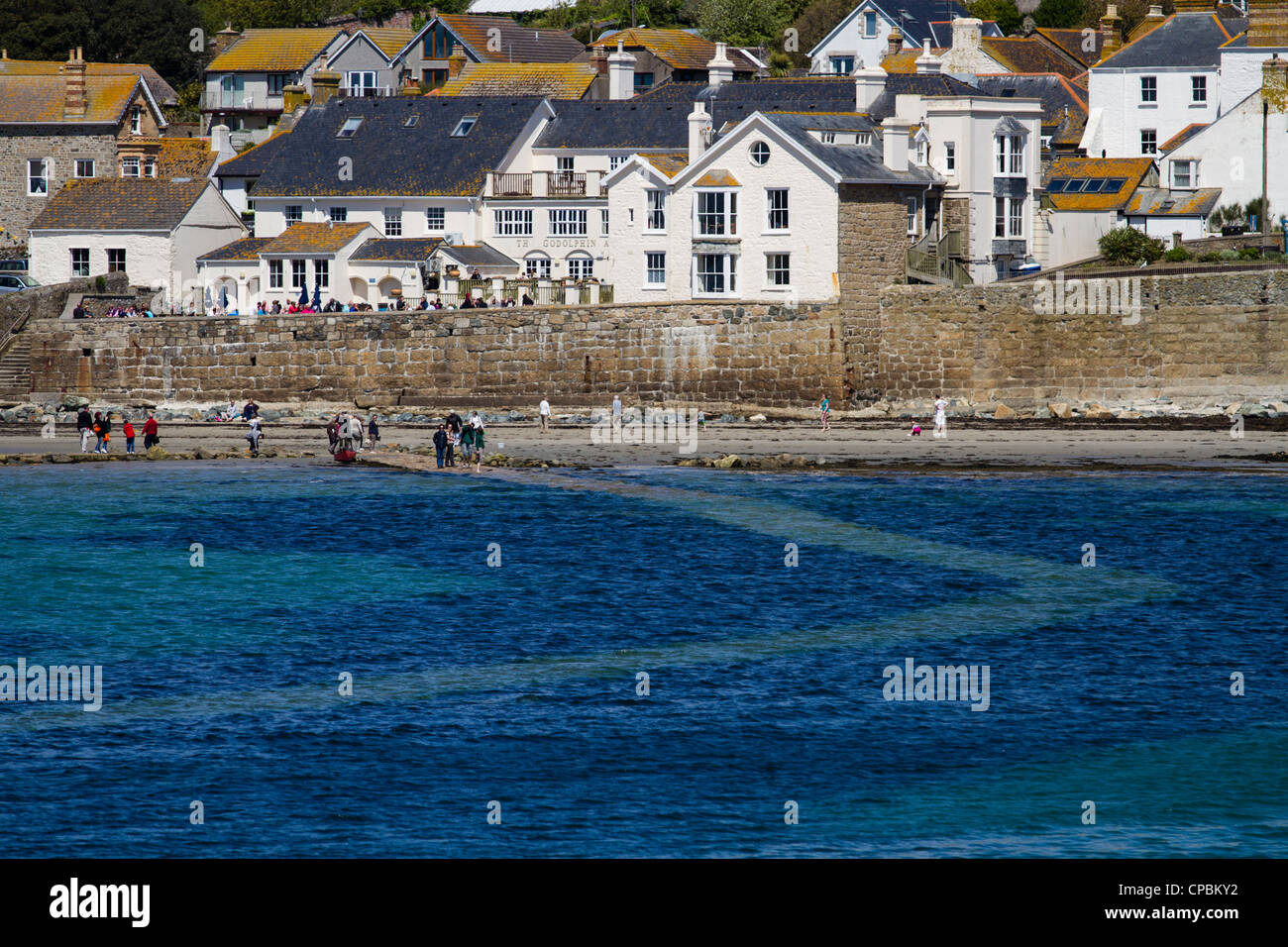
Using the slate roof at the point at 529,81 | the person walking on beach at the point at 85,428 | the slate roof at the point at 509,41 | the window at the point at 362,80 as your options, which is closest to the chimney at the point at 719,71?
the slate roof at the point at 529,81

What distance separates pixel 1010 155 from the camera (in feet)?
190

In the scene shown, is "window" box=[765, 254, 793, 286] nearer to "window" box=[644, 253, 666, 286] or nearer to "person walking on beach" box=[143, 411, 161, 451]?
"window" box=[644, 253, 666, 286]

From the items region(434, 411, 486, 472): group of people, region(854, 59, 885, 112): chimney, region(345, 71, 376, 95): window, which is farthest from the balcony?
region(345, 71, 376, 95): window

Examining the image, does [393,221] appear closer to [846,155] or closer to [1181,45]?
[846,155]

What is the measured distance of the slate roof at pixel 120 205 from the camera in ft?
214

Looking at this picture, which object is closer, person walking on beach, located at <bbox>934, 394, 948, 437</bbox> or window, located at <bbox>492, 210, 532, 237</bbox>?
person walking on beach, located at <bbox>934, 394, 948, 437</bbox>

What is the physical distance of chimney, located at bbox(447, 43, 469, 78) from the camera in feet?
275

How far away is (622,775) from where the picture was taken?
70.9 ft

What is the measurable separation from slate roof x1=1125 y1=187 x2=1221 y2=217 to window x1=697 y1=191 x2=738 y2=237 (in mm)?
17062

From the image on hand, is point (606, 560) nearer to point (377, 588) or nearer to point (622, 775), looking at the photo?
point (377, 588)

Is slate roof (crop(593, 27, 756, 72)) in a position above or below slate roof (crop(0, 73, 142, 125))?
above

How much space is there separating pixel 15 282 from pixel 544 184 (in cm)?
2054
